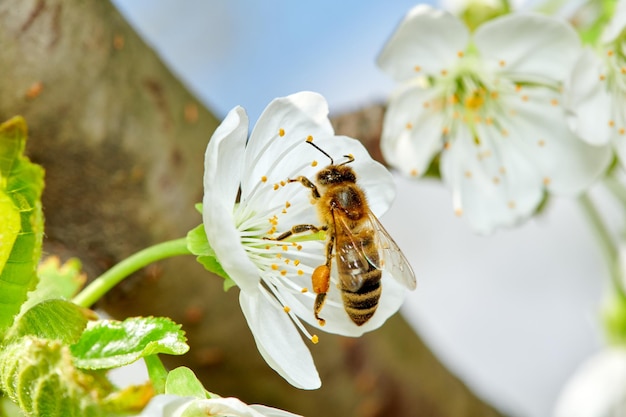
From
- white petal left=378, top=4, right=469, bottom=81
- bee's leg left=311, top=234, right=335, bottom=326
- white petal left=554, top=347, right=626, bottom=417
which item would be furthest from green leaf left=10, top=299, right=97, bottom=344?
white petal left=554, top=347, right=626, bottom=417

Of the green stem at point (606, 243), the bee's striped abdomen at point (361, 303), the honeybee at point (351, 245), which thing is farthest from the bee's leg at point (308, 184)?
the green stem at point (606, 243)

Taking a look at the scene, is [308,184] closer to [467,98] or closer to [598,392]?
[467,98]

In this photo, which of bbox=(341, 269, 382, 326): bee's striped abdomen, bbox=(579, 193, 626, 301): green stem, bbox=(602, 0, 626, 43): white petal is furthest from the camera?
bbox=(579, 193, 626, 301): green stem

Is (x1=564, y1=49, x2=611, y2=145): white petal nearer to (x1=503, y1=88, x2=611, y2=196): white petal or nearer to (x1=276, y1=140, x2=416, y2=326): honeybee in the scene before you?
(x1=503, y1=88, x2=611, y2=196): white petal

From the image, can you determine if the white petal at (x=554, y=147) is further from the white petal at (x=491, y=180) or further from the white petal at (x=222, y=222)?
the white petal at (x=222, y=222)

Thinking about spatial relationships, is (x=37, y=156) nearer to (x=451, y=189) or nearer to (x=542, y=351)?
(x=451, y=189)
